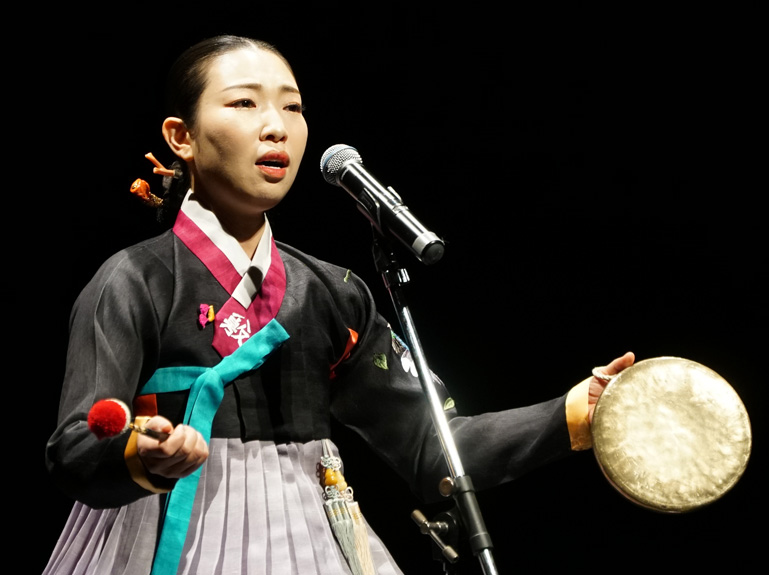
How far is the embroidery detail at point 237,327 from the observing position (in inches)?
54.7

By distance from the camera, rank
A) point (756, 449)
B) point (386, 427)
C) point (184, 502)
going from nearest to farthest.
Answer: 1. point (184, 502)
2. point (386, 427)
3. point (756, 449)

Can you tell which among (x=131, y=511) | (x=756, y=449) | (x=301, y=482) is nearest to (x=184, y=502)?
(x=131, y=511)

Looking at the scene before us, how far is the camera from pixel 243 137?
147 centimetres

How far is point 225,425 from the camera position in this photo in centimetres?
135

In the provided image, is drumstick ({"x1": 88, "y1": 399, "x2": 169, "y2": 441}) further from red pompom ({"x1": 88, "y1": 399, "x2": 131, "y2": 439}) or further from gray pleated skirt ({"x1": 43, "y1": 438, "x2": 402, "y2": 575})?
gray pleated skirt ({"x1": 43, "y1": 438, "x2": 402, "y2": 575})

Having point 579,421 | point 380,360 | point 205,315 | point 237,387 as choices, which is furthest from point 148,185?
point 579,421

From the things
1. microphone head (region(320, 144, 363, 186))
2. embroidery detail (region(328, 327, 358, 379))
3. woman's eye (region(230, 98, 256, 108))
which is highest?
woman's eye (region(230, 98, 256, 108))

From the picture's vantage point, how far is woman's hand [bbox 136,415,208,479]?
103cm

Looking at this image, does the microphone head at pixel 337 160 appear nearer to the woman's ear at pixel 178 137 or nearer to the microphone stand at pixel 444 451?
the microphone stand at pixel 444 451

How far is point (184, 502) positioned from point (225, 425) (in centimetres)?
15

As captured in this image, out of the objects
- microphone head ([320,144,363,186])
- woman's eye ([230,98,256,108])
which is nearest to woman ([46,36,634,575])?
woman's eye ([230,98,256,108])

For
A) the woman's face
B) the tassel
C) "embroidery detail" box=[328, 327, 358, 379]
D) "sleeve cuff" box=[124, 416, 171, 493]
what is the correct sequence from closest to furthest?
1. "sleeve cuff" box=[124, 416, 171, 493]
2. the tassel
3. the woman's face
4. "embroidery detail" box=[328, 327, 358, 379]

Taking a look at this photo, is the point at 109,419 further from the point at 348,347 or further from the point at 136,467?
the point at 348,347

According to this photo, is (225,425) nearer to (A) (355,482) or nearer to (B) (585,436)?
(B) (585,436)
